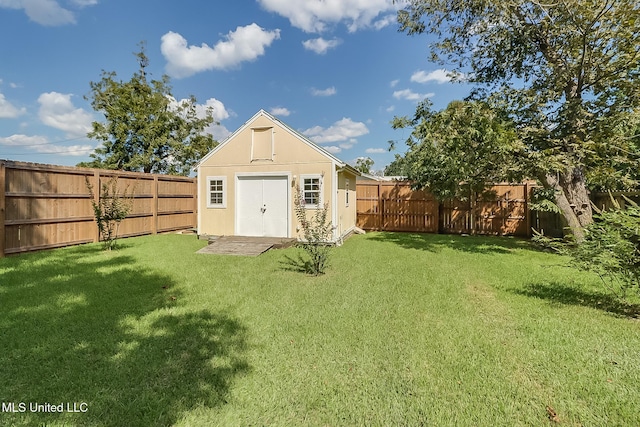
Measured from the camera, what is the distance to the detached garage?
9.29m

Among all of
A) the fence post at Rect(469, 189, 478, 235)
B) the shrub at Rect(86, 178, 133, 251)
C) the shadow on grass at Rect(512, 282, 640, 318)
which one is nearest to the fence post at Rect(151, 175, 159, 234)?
the shrub at Rect(86, 178, 133, 251)

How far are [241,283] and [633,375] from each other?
4.82 metres

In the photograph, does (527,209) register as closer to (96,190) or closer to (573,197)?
(573,197)

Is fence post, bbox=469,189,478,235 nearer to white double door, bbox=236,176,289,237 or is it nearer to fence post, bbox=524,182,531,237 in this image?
fence post, bbox=524,182,531,237

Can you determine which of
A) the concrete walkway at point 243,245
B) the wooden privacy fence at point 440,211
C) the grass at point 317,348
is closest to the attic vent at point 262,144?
the concrete walkway at point 243,245

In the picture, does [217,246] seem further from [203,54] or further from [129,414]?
[203,54]

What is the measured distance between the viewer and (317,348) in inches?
117

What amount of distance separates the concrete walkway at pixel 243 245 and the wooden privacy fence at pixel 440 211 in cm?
503

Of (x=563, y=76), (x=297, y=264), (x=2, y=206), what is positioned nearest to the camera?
(x=297, y=264)

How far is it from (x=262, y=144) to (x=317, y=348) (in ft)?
25.9

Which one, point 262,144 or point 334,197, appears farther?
point 262,144

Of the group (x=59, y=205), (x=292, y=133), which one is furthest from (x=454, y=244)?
(x=59, y=205)

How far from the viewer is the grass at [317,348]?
6.88 feet

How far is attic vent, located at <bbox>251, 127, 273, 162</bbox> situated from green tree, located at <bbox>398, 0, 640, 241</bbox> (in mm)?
6039
